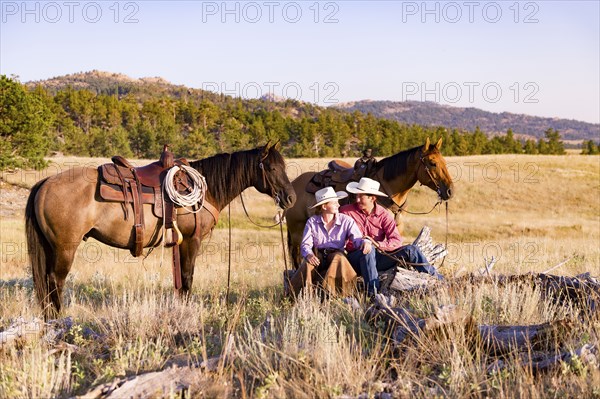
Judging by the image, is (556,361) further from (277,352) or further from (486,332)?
(277,352)

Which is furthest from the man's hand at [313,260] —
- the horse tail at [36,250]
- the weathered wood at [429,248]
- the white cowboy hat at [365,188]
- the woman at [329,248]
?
the horse tail at [36,250]

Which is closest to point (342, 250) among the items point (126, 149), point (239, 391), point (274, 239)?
point (239, 391)

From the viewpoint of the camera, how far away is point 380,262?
22.1 ft

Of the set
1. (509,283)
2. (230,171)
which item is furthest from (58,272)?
(509,283)

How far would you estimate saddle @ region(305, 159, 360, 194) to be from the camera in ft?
30.1

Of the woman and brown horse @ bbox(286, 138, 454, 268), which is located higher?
brown horse @ bbox(286, 138, 454, 268)

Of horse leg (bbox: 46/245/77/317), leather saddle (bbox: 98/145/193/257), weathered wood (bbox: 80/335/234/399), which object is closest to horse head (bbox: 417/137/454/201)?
leather saddle (bbox: 98/145/193/257)

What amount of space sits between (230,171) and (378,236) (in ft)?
7.05

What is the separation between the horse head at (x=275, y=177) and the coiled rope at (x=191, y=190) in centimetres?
81

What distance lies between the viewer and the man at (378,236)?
6.46m

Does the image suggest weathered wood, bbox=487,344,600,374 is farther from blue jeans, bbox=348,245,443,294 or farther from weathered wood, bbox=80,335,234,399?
blue jeans, bbox=348,245,443,294

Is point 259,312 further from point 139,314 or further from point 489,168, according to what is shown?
point 489,168

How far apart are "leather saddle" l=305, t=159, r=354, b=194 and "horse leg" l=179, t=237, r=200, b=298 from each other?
9.13 ft

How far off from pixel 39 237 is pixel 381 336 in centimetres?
430
